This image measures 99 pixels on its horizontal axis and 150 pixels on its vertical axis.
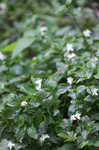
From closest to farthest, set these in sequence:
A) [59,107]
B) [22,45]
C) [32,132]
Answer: [32,132] → [59,107] → [22,45]

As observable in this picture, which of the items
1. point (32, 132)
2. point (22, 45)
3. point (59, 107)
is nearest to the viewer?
point (32, 132)

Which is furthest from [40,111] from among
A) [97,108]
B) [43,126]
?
[97,108]

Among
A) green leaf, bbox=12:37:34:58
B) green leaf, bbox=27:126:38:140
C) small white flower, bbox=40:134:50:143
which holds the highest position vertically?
green leaf, bbox=27:126:38:140

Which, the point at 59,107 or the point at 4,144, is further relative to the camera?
the point at 59,107

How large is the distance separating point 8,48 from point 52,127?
4.16 feet

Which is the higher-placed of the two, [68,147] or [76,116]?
[76,116]

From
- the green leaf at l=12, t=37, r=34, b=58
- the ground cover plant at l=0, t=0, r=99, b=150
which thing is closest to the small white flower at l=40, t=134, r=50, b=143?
the ground cover plant at l=0, t=0, r=99, b=150

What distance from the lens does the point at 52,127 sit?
69.7 inches

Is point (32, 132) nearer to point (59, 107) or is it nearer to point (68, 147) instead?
point (68, 147)

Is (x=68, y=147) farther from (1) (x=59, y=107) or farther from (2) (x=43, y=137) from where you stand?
(1) (x=59, y=107)

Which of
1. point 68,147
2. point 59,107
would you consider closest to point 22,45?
point 59,107

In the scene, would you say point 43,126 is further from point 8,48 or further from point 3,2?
point 3,2

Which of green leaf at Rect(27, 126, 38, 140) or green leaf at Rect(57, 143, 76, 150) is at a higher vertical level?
green leaf at Rect(27, 126, 38, 140)

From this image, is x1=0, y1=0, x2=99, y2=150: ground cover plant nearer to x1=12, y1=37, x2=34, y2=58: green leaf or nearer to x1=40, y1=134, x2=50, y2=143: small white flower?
x1=40, y1=134, x2=50, y2=143: small white flower
